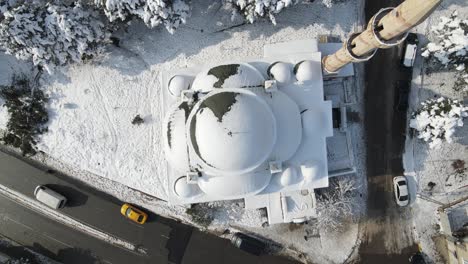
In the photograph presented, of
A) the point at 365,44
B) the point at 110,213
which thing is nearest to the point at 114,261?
the point at 110,213

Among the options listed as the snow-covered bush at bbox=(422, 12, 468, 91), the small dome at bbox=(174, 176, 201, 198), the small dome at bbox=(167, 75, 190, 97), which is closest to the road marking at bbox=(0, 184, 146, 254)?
the small dome at bbox=(174, 176, 201, 198)

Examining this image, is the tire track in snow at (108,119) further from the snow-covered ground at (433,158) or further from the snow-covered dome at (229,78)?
the snow-covered ground at (433,158)

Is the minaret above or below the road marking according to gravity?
above

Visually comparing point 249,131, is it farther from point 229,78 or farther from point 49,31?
point 49,31

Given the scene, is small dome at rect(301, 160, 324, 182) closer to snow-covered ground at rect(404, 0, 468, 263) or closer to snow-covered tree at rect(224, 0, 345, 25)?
snow-covered ground at rect(404, 0, 468, 263)

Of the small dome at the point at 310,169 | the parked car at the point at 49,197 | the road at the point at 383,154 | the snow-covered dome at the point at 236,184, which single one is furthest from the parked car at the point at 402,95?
the parked car at the point at 49,197

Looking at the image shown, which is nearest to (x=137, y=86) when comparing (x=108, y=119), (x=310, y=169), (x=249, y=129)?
(x=108, y=119)

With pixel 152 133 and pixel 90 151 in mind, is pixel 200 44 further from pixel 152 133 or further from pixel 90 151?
pixel 90 151
